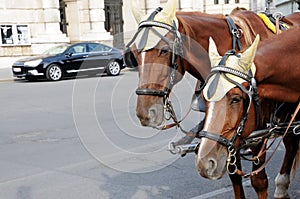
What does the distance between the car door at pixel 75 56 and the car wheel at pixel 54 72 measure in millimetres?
434

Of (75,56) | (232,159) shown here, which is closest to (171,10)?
(232,159)

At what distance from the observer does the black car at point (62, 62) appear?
18.1 m

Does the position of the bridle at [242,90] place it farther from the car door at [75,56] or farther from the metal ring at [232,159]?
the car door at [75,56]

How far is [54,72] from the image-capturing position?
1839 cm

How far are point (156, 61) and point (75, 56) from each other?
1613cm

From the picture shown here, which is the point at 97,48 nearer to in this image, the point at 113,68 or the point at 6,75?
the point at 113,68

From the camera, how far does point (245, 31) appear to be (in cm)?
392

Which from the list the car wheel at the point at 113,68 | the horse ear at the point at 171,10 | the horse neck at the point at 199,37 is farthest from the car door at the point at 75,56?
the horse ear at the point at 171,10

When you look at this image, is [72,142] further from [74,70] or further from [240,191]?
[74,70]

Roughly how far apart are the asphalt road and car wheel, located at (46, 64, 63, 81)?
8.35m

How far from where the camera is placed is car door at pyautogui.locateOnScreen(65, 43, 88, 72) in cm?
1881

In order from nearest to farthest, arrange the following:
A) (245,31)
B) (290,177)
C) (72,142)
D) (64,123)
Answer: (245,31), (290,177), (72,142), (64,123)

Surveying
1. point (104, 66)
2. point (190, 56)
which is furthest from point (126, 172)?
point (104, 66)

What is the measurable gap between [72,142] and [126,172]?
202 centimetres
